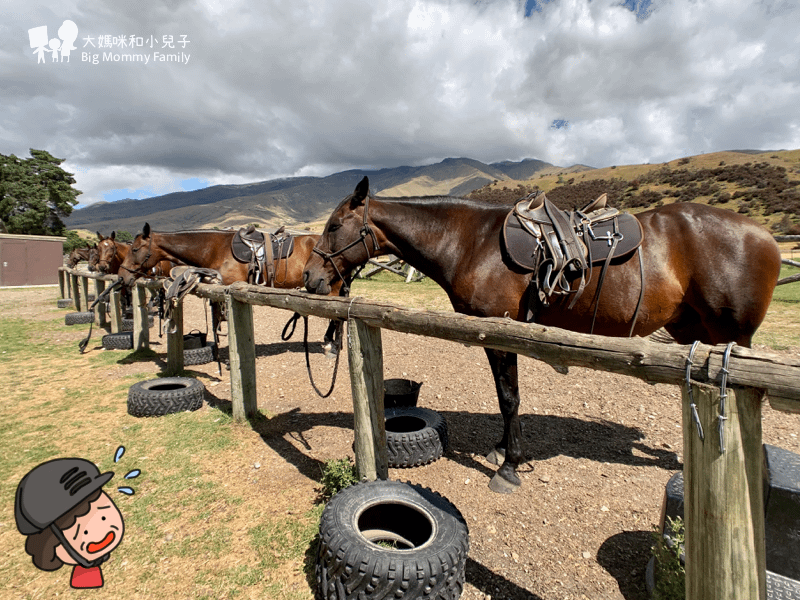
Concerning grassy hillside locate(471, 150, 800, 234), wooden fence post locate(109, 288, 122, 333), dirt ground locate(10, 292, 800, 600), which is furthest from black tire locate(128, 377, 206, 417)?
grassy hillside locate(471, 150, 800, 234)

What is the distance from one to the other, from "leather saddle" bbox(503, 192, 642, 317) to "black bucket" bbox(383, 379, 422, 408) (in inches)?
75.7

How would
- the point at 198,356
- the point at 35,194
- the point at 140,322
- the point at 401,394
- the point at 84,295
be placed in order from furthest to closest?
the point at 35,194, the point at 84,295, the point at 140,322, the point at 198,356, the point at 401,394

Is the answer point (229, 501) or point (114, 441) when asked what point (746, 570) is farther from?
point (114, 441)

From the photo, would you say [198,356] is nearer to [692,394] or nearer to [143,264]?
Result: [143,264]

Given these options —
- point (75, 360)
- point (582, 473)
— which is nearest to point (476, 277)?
point (582, 473)

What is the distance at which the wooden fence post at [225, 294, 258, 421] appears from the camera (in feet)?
15.5

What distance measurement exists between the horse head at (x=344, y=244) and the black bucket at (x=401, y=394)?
141cm

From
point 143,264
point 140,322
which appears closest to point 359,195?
point 143,264

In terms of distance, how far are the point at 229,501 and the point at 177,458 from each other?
1057 millimetres

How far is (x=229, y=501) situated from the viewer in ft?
10.6

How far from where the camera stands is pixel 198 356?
7340 millimetres

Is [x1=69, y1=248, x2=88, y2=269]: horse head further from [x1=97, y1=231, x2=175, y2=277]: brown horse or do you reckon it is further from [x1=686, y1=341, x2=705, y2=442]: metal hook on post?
[x1=686, y1=341, x2=705, y2=442]: metal hook on post

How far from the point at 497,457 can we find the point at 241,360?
326 centimetres

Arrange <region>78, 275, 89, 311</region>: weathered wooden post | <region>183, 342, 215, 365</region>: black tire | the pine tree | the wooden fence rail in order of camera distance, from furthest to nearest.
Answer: the pine tree → <region>78, 275, 89, 311</region>: weathered wooden post → <region>183, 342, 215, 365</region>: black tire → the wooden fence rail
